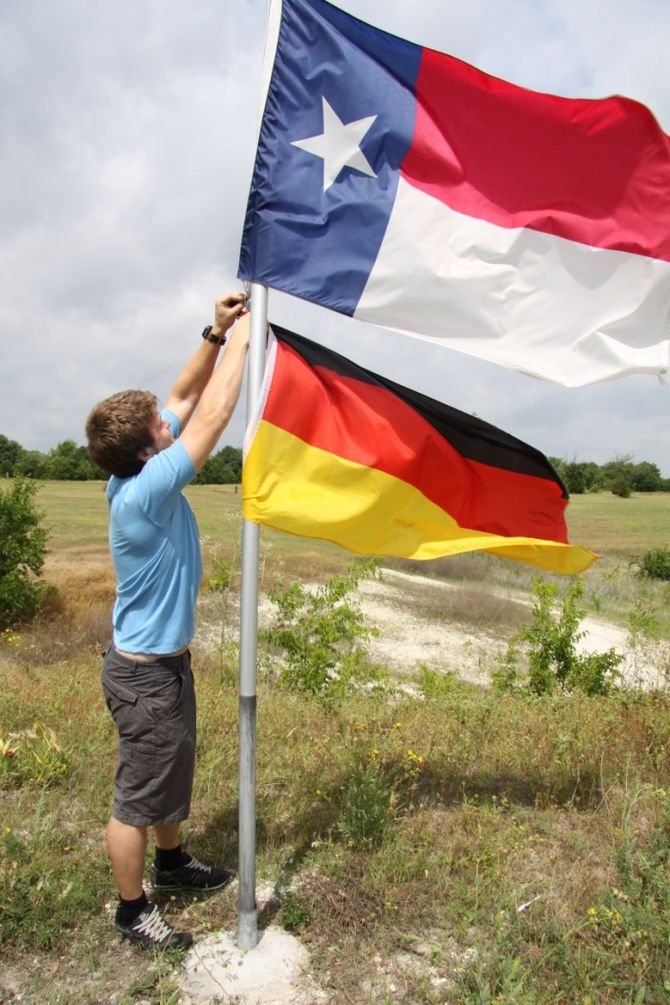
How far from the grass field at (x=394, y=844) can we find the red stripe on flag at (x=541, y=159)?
301cm

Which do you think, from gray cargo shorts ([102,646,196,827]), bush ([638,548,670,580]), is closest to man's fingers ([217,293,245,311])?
gray cargo shorts ([102,646,196,827])

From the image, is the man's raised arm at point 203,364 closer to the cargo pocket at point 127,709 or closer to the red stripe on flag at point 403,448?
the red stripe on flag at point 403,448

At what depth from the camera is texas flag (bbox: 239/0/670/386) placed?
322cm

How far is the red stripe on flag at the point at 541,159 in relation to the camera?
3545 mm

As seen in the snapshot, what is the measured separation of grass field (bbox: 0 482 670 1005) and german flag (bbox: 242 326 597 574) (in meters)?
1.35

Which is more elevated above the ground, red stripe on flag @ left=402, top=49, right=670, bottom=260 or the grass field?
red stripe on flag @ left=402, top=49, right=670, bottom=260

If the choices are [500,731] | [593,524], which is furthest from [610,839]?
[593,524]

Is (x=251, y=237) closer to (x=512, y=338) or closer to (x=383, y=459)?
(x=383, y=459)

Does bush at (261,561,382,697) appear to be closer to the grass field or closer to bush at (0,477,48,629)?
the grass field

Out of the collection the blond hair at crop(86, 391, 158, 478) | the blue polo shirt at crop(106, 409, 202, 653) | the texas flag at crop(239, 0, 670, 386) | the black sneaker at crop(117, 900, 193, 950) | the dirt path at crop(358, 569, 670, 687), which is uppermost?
the texas flag at crop(239, 0, 670, 386)

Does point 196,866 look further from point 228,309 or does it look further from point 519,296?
point 519,296

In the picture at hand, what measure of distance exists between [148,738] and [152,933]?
0.79 m

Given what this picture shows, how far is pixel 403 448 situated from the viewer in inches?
137

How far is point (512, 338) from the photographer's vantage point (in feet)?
11.9
